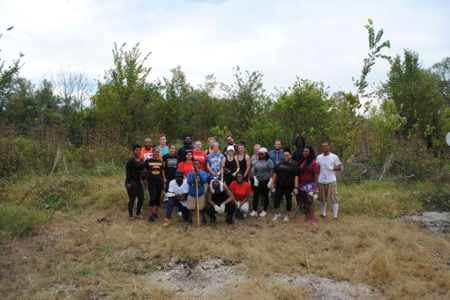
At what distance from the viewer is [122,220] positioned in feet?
24.1

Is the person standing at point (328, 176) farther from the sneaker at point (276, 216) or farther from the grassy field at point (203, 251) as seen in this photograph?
the sneaker at point (276, 216)

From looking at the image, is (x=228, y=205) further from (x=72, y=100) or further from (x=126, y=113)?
(x=72, y=100)

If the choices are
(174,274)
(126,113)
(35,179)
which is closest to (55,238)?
(174,274)

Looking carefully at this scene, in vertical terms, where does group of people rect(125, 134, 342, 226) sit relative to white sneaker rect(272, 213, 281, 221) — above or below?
above

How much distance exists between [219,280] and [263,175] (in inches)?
133

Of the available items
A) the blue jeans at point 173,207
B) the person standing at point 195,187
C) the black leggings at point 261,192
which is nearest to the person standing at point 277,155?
the black leggings at point 261,192

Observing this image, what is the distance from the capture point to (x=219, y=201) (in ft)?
24.0

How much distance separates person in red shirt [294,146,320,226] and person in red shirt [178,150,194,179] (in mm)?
2262

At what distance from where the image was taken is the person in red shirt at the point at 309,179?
719cm

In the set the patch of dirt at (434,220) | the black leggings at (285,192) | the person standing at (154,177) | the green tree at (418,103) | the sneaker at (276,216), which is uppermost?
the green tree at (418,103)

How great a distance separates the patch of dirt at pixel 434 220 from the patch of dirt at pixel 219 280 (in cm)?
362

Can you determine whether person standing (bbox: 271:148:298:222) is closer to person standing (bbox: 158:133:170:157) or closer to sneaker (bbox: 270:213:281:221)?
sneaker (bbox: 270:213:281:221)

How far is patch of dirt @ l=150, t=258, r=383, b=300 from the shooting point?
14.0 ft

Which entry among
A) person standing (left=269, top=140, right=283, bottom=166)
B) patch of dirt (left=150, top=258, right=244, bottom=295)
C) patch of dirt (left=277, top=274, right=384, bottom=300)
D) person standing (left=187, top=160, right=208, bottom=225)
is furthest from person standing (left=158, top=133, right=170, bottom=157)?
patch of dirt (left=277, top=274, right=384, bottom=300)
